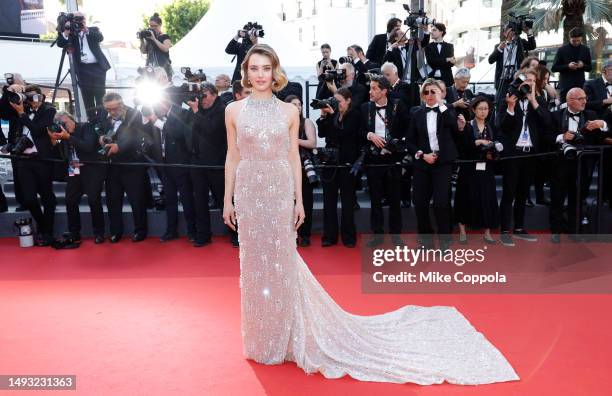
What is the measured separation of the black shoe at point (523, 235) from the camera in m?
6.14

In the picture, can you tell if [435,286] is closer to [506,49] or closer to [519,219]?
[519,219]

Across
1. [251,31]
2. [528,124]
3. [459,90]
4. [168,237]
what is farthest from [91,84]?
[528,124]

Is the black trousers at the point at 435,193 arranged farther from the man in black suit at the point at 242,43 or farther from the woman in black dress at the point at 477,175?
the man in black suit at the point at 242,43

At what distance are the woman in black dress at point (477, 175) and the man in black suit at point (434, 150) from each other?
219 millimetres

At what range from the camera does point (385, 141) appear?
5785 mm

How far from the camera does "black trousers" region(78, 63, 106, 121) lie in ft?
24.7

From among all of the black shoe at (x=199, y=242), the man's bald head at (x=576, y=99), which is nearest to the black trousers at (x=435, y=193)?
the man's bald head at (x=576, y=99)

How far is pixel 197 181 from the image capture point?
20.5 feet

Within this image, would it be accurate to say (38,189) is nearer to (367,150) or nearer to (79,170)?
(79,170)

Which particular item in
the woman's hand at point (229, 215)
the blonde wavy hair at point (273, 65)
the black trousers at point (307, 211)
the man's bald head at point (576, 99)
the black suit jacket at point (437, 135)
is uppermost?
the blonde wavy hair at point (273, 65)

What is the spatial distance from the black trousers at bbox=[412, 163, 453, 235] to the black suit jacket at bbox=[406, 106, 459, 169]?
0.08 meters

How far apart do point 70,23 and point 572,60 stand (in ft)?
22.1

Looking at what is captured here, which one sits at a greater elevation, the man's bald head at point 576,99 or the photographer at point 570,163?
the man's bald head at point 576,99

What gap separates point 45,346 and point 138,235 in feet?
9.77
